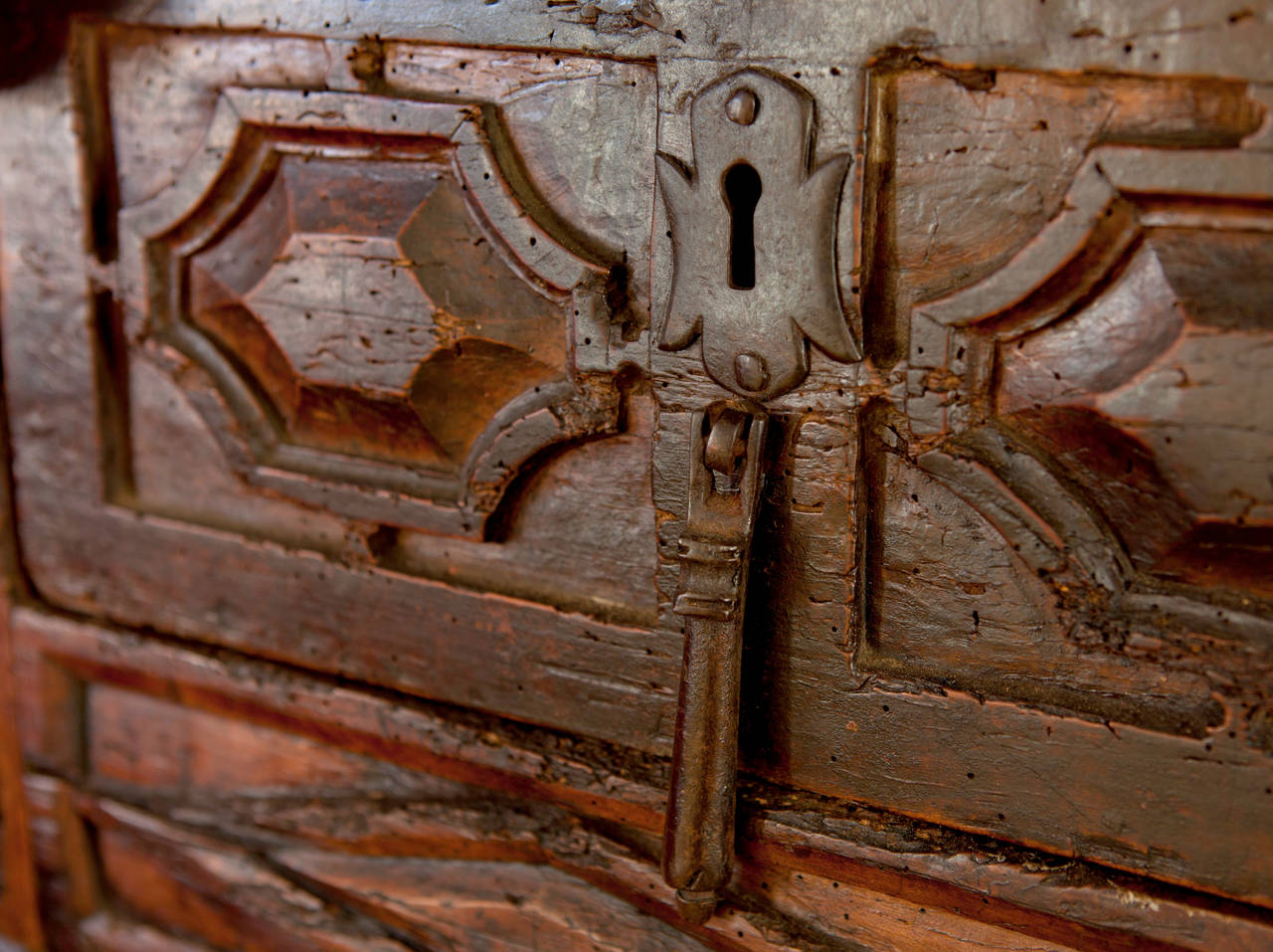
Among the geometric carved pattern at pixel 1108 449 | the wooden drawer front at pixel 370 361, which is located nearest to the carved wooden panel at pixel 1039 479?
the geometric carved pattern at pixel 1108 449

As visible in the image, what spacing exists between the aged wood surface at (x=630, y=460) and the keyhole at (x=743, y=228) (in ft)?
0.06

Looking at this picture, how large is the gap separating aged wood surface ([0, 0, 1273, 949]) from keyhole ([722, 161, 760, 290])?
2 centimetres

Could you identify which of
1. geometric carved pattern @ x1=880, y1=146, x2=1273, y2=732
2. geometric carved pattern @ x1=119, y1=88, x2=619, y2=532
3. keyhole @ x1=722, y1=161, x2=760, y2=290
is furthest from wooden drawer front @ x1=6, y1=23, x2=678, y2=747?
geometric carved pattern @ x1=880, y1=146, x2=1273, y2=732

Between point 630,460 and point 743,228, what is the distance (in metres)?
0.29

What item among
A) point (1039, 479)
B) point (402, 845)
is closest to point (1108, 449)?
point (1039, 479)

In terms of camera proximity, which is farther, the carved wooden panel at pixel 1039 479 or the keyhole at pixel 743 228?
the keyhole at pixel 743 228

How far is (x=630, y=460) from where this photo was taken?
130cm

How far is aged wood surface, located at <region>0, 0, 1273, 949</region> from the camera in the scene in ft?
3.41

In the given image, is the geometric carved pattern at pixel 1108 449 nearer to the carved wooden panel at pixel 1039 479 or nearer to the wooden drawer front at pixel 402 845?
the carved wooden panel at pixel 1039 479

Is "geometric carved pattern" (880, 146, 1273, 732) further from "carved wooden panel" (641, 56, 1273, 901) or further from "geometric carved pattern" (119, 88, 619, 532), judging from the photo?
"geometric carved pattern" (119, 88, 619, 532)

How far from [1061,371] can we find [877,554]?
269 millimetres

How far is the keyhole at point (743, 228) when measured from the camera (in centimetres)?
116

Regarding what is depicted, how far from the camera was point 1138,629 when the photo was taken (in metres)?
1.10

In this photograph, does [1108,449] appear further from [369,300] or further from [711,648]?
[369,300]
